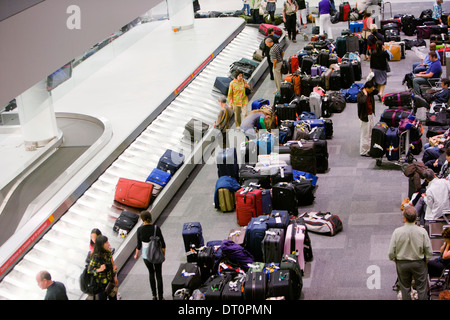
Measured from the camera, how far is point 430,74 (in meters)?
14.1

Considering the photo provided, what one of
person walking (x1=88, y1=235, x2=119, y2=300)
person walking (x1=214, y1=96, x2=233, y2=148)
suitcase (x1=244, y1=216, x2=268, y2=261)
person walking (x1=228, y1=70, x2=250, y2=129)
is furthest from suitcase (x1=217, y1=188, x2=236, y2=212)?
person walking (x1=228, y1=70, x2=250, y2=129)

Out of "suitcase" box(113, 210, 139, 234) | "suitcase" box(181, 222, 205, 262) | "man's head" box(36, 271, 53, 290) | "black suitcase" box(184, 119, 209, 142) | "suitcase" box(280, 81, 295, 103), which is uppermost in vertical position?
"man's head" box(36, 271, 53, 290)

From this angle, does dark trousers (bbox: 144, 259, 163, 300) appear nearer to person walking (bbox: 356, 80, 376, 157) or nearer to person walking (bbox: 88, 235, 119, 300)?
person walking (bbox: 88, 235, 119, 300)

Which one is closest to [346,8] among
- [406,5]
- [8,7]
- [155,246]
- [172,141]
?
[406,5]

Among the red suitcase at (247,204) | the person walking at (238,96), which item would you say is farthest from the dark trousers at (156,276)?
the person walking at (238,96)

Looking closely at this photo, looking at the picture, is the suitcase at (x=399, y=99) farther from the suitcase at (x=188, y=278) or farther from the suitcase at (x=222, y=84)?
the suitcase at (x=188, y=278)

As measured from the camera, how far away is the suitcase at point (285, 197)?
393 inches

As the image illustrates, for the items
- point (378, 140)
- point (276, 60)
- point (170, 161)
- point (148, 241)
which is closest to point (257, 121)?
point (170, 161)

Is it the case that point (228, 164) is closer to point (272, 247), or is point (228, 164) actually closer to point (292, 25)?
point (272, 247)

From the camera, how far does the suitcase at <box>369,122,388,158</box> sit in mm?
11344

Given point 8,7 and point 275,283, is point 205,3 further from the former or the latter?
point 8,7

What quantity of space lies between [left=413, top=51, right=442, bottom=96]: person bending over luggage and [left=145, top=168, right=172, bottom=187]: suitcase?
19.8 ft

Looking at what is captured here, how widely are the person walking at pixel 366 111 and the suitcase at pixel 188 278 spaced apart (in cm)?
496
